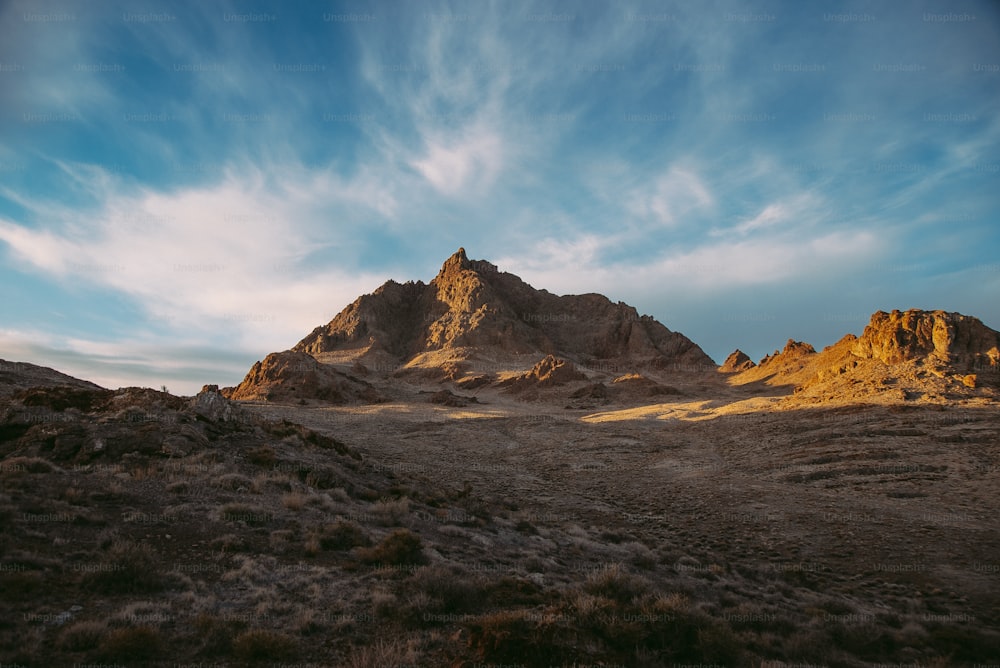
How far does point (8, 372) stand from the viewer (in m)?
27.8

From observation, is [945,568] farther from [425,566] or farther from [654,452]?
[654,452]

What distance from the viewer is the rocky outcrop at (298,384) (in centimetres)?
6344

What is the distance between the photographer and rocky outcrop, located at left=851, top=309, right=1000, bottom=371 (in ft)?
109

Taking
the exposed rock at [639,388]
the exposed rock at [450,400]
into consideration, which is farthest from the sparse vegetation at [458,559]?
the exposed rock at [639,388]

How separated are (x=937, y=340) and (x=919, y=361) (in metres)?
2.88

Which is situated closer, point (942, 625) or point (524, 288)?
point (942, 625)

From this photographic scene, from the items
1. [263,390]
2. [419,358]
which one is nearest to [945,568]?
[263,390]

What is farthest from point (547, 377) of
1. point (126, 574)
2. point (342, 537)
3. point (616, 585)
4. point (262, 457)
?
point (126, 574)

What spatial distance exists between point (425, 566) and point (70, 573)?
540 centimetres

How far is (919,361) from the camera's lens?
3506 centimetres

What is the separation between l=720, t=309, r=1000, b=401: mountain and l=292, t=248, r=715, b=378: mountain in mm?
61718

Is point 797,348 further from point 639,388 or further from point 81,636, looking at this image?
point 81,636

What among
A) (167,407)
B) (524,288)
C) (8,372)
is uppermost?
(524,288)

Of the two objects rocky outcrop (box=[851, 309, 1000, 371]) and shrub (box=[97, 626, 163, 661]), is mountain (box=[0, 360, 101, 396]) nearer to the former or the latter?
shrub (box=[97, 626, 163, 661])
